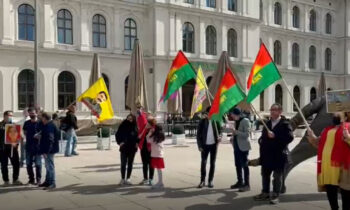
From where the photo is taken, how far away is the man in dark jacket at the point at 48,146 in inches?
360

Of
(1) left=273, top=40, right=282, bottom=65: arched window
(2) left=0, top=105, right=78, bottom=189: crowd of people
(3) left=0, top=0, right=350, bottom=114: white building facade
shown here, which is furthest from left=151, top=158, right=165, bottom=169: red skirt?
(1) left=273, top=40, right=282, bottom=65: arched window

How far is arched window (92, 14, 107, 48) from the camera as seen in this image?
2905cm

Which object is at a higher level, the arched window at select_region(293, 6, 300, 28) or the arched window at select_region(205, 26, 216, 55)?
the arched window at select_region(293, 6, 300, 28)

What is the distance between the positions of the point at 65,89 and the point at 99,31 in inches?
184

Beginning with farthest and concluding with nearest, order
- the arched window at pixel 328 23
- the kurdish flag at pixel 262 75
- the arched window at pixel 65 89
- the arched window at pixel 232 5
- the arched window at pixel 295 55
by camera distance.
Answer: the arched window at pixel 328 23 → the arched window at pixel 295 55 → the arched window at pixel 232 5 → the arched window at pixel 65 89 → the kurdish flag at pixel 262 75

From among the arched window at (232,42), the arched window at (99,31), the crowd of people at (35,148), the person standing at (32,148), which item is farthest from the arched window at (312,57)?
the person standing at (32,148)

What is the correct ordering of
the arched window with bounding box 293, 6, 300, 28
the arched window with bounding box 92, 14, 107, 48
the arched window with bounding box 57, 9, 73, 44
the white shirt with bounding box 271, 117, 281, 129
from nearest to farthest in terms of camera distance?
the white shirt with bounding box 271, 117, 281, 129
the arched window with bounding box 57, 9, 73, 44
the arched window with bounding box 92, 14, 107, 48
the arched window with bounding box 293, 6, 300, 28

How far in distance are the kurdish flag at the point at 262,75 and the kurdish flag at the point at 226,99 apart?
1.72ft

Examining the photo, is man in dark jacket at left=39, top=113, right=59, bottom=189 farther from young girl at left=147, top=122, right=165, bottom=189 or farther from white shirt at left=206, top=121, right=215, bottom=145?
white shirt at left=206, top=121, right=215, bottom=145

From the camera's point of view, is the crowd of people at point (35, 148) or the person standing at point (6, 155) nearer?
the crowd of people at point (35, 148)

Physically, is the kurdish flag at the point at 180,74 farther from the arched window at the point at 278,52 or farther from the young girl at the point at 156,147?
the arched window at the point at 278,52

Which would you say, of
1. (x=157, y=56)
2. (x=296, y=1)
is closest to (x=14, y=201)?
(x=157, y=56)

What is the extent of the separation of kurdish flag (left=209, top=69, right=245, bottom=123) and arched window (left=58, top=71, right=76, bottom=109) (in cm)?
2042

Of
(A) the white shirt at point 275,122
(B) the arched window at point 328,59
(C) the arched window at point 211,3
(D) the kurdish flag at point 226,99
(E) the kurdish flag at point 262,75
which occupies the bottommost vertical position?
(A) the white shirt at point 275,122
